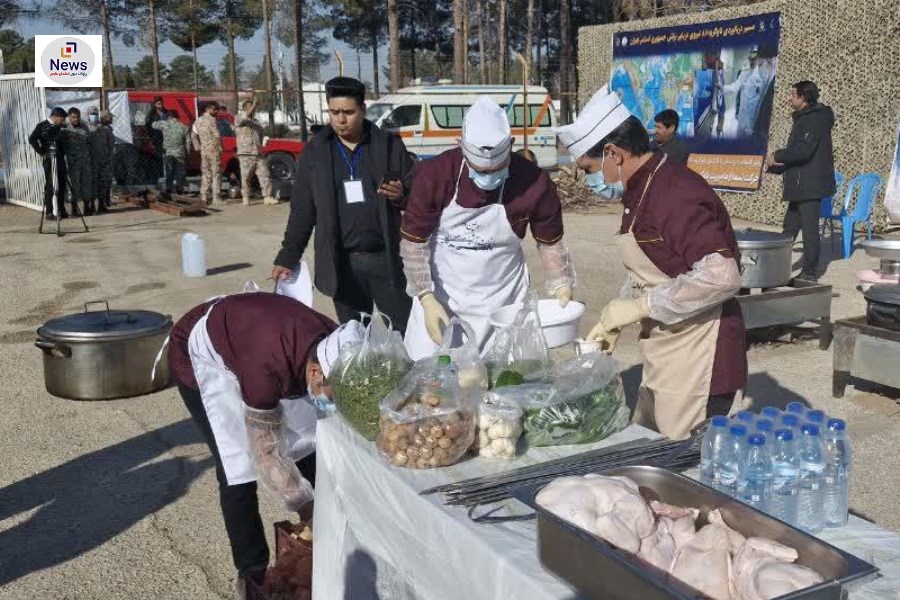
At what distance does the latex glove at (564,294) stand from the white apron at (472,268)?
0.59ft

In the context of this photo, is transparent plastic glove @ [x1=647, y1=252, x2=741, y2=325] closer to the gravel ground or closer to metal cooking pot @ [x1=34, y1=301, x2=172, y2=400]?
the gravel ground

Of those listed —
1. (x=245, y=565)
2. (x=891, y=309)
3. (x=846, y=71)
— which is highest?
(x=846, y=71)

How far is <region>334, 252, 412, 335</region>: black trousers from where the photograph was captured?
4.43 metres

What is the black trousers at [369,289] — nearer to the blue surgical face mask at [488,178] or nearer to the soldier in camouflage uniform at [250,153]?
the blue surgical face mask at [488,178]

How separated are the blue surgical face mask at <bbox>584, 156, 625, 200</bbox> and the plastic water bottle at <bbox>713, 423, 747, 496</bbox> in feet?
3.72

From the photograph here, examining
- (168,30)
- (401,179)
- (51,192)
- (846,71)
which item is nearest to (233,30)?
(168,30)

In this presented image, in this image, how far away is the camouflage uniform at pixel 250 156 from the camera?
1562cm

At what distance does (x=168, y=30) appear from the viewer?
144 ft

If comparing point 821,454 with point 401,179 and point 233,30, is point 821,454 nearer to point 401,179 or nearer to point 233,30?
point 401,179

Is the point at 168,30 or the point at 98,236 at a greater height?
the point at 168,30

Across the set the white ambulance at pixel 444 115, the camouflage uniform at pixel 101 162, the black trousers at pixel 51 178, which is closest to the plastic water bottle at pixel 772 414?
the black trousers at pixel 51 178

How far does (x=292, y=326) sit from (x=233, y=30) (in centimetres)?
4604

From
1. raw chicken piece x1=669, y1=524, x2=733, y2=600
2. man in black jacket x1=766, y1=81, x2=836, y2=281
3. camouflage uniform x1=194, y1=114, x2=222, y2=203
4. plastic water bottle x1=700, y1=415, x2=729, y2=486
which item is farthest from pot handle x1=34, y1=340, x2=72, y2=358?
camouflage uniform x1=194, y1=114, x2=222, y2=203

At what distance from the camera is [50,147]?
13.3m
